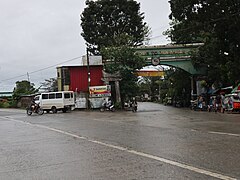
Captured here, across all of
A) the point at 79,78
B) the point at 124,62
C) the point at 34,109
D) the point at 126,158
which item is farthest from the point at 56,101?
the point at 126,158

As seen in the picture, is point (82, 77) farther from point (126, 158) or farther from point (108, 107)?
point (126, 158)

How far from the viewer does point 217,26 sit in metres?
25.7

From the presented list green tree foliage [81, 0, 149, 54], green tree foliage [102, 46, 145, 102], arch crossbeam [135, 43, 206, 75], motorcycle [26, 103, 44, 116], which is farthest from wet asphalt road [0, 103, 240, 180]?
green tree foliage [81, 0, 149, 54]

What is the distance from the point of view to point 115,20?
44938 mm

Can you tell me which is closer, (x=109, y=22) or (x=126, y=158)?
(x=126, y=158)

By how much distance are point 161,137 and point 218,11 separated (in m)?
15.0

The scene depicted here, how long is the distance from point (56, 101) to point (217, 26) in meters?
18.0

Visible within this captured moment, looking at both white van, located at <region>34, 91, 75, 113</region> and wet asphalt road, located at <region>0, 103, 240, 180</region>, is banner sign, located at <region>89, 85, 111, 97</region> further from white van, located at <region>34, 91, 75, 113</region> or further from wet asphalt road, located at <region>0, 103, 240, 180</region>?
wet asphalt road, located at <region>0, 103, 240, 180</region>

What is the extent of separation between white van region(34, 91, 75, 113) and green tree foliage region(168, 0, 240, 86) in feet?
46.3

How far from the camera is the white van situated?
35531mm

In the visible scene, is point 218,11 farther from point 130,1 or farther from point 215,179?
point 130,1

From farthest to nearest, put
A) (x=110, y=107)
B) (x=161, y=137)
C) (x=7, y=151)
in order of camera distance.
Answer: (x=110, y=107)
(x=161, y=137)
(x=7, y=151)

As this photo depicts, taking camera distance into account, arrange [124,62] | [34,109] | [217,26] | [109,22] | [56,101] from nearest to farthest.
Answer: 1. [217,26]
2. [34,109]
3. [56,101]
4. [124,62]
5. [109,22]

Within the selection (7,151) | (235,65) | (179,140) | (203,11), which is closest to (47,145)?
(7,151)
